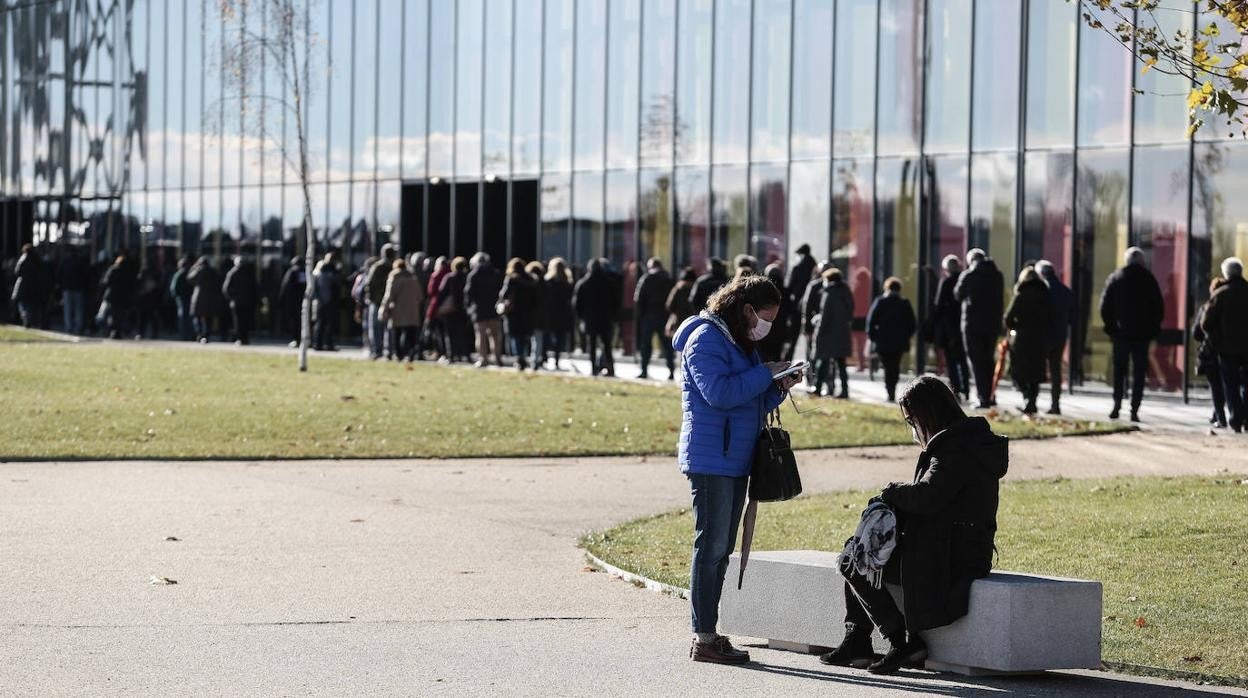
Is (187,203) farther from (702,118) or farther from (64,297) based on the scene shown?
(702,118)

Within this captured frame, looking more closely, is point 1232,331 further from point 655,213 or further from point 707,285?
point 655,213

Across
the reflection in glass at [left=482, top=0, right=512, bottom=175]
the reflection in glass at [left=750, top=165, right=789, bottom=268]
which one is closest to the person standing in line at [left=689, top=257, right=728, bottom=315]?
the reflection in glass at [left=750, top=165, right=789, bottom=268]

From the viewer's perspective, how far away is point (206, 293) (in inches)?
1518

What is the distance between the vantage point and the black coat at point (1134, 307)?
66.7 ft

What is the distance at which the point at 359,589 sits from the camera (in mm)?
9422

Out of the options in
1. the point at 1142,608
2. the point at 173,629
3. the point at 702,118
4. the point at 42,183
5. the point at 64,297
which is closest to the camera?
the point at 173,629

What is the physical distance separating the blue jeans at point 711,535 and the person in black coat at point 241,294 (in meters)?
30.9

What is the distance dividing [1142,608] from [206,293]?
3145 centimetres

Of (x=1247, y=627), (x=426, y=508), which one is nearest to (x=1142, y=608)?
(x=1247, y=627)

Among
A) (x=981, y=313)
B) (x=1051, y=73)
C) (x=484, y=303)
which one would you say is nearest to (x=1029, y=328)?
(x=981, y=313)

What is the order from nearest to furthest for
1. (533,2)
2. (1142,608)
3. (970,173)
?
(1142,608), (970,173), (533,2)

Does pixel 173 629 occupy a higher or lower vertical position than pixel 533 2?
lower

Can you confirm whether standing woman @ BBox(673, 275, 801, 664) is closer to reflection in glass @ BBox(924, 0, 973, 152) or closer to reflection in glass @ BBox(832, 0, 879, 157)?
reflection in glass @ BBox(924, 0, 973, 152)

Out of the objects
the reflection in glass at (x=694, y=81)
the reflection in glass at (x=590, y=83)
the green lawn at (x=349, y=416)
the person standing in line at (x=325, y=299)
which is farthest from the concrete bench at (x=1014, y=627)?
the reflection in glass at (x=590, y=83)
